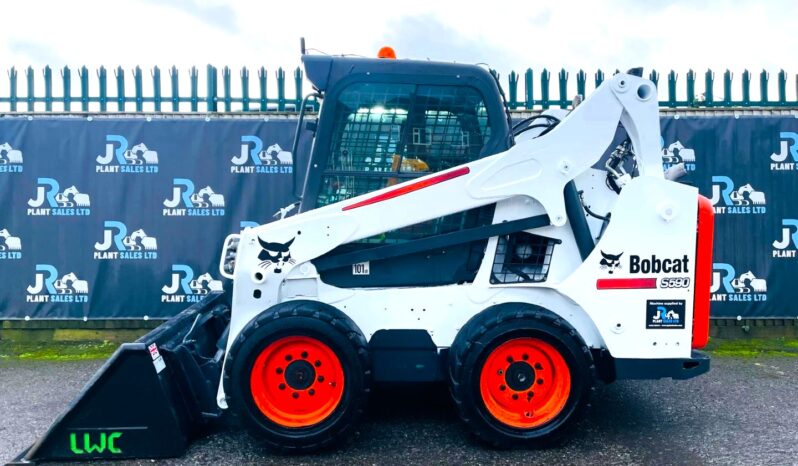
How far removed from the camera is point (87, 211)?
655 centimetres

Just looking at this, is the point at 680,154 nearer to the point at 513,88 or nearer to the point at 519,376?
the point at 513,88

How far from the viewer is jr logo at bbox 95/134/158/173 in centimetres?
653

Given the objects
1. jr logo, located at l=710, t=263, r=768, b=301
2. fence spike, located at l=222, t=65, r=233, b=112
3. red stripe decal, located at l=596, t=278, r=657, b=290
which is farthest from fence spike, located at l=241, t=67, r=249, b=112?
jr logo, located at l=710, t=263, r=768, b=301

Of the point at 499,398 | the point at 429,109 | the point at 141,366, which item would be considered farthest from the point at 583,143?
the point at 141,366

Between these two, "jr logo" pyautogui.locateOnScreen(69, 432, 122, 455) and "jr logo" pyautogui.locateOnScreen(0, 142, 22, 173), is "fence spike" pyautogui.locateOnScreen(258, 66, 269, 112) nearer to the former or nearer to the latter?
"jr logo" pyautogui.locateOnScreen(0, 142, 22, 173)

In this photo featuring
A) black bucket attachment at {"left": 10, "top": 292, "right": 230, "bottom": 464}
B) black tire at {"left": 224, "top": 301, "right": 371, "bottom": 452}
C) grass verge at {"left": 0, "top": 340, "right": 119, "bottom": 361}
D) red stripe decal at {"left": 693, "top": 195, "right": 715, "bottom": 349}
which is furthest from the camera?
grass verge at {"left": 0, "top": 340, "right": 119, "bottom": 361}

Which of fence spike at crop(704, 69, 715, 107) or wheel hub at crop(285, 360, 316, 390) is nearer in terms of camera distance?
wheel hub at crop(285, 360, 316, 390)

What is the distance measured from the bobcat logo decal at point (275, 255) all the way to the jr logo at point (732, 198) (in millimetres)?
4787

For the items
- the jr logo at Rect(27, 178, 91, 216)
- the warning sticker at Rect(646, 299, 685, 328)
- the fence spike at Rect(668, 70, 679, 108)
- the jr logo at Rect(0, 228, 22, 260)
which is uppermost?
the fence spike at Rect(668, 70, 679, 108)

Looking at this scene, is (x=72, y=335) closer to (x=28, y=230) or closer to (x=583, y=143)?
(x=28, y=230)

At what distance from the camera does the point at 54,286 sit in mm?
6551

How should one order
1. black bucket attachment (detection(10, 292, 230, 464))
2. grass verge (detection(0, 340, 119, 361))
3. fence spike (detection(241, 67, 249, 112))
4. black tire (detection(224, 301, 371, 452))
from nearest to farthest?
black bucket attachment (detection(10, 292, 230, 464)) → black tire (detection(224, 301, 371, 452)) → grass verge (detection(0, 340, 119, 361)) → fence spike (detection(241, 67, 249, 112))

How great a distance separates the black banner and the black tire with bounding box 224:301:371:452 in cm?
303

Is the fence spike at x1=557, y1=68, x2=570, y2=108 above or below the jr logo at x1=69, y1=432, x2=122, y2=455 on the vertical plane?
above
